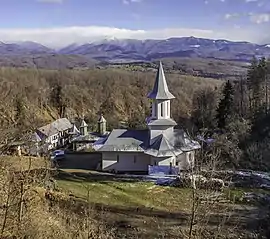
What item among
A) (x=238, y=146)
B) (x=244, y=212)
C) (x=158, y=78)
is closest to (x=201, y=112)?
(x=238, y=146)

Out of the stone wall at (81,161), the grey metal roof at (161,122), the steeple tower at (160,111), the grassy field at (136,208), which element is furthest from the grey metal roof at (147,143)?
the grassy field at (136,208)

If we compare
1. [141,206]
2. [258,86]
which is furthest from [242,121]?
[141,206]

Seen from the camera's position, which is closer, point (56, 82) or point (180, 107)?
point (180, 107)

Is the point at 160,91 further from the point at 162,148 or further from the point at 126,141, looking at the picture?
the point at 126,141

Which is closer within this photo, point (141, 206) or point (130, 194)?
point (141, 206)

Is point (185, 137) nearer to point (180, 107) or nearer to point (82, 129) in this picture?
point (82, 129)

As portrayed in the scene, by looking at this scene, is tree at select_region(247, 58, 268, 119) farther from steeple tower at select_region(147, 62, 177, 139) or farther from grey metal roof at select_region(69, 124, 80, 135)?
grey metal roof at select_region(69, 124, 80, 135)
